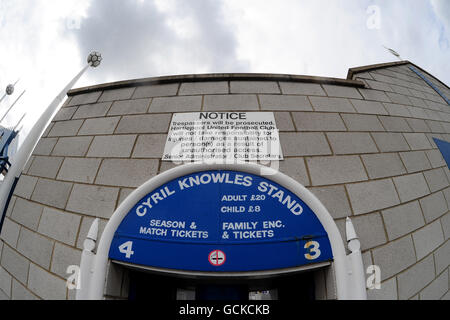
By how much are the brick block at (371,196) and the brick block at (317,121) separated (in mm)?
969

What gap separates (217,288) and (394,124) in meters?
4.10

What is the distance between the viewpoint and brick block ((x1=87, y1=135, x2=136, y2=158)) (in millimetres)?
2566

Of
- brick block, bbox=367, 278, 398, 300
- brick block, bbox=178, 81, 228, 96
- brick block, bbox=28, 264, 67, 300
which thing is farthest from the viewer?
brick block, bbox=178, 81, 228, 96

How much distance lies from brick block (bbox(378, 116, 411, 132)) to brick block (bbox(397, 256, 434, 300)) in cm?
207

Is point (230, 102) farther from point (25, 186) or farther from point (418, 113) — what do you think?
point (418, 113)

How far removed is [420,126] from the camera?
134 inches

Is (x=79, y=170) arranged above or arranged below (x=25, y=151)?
below

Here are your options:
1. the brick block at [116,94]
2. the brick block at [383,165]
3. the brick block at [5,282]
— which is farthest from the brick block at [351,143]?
the brick block at [5,282]

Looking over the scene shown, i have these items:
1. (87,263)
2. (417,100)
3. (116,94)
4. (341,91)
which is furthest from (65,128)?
(417,100)

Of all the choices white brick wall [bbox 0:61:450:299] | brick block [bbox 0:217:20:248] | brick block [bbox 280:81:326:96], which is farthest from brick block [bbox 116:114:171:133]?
brick block [bbox 280:81:326:96]

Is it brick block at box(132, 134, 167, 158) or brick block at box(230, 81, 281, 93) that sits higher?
brick block at box(230, 81, 281, 93)

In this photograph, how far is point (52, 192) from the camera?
99.3 inches

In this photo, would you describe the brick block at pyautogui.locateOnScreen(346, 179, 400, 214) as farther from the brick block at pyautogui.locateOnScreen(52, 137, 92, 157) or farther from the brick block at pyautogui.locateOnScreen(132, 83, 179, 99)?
the brick block at pyautogui.locateOnScreen(52, 137, 92, 157)

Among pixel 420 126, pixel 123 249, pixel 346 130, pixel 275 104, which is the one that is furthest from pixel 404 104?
pixel 123 249
